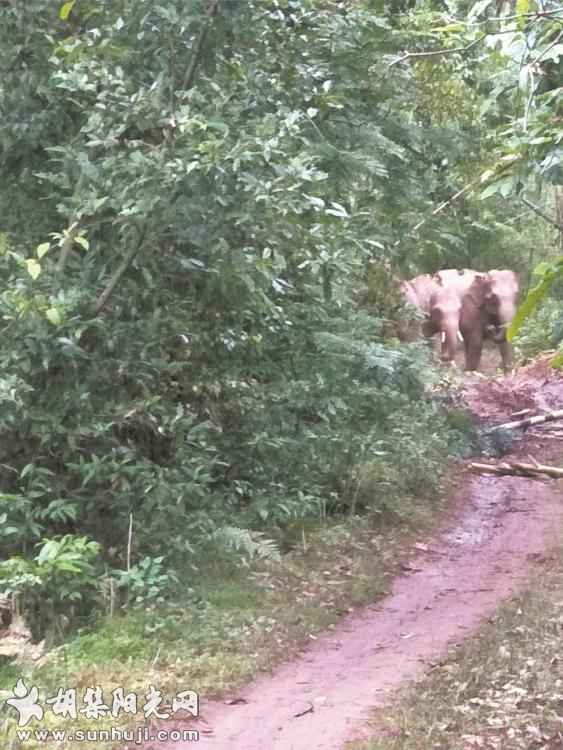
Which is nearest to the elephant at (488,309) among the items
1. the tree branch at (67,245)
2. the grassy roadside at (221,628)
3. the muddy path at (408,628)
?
the muddy path at (408,628)

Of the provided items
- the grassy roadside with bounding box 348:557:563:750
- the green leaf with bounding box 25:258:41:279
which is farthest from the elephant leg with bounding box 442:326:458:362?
the green leaf with bounding box 25:258:41:279

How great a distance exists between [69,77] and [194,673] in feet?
11.0

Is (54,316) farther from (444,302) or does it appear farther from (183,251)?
(444,302)

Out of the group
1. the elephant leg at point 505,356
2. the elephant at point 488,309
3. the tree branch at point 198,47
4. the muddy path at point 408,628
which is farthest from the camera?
the elephant leg at point 505,356

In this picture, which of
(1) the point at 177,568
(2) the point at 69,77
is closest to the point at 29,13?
(2) the point at 69,77

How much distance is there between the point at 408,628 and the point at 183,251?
2887 mm

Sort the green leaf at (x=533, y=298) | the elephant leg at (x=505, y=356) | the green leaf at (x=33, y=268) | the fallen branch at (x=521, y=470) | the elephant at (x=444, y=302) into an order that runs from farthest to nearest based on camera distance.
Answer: the elephant leg at (x=505, y=356), the elephant at (x=444, y=302), the green leaf at (x=33, y=268), the fallen branch at (x=521, y=470), the green leaf at (x=533, y=298)

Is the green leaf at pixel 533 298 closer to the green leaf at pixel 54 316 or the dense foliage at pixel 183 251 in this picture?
the dense foliage at pixel 183 251

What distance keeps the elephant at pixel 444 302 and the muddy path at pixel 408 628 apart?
5243 mm

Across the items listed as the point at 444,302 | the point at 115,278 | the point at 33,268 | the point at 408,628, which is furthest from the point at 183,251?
the point at 444,302

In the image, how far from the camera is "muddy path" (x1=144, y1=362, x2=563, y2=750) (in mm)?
4629

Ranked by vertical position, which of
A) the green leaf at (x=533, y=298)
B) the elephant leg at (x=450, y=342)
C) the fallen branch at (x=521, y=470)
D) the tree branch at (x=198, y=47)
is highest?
the tree branch at (x=198, y=47)

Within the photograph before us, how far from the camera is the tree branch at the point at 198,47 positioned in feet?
17.6

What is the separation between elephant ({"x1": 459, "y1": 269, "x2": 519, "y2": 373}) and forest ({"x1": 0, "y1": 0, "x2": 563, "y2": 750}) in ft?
27.1
